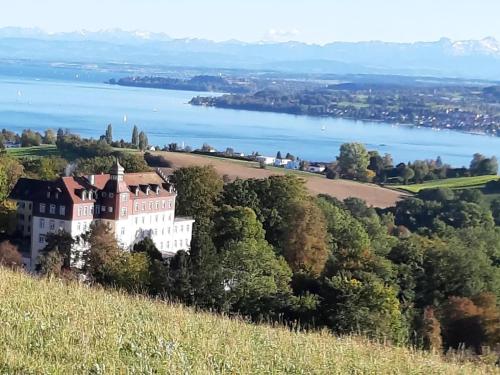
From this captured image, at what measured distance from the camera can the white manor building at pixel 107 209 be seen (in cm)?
2328

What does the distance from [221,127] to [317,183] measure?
6072cm

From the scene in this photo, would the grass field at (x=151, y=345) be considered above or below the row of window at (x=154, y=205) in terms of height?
above

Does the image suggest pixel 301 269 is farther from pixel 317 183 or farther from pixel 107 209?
pixel 317 183

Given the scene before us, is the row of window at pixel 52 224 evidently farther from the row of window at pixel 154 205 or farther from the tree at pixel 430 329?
the tree at pixel 430 329

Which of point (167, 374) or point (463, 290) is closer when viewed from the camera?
point (167, 374)

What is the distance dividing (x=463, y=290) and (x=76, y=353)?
17644 mm

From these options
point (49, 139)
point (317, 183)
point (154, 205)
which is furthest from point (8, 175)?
point (49, 139)

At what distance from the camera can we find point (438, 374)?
19.9 ft

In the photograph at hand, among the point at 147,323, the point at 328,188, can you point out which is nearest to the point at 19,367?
the point at 147,323

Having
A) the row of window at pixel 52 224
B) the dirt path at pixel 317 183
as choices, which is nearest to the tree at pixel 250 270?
the row of window at pixel 52 224

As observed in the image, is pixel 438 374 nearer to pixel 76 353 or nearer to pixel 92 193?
pixel 76 353

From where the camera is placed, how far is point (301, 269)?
22016 mm

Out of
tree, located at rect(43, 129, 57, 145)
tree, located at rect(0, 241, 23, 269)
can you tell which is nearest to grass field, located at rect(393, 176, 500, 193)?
tree, located at rect(43, 129, 57, 145)

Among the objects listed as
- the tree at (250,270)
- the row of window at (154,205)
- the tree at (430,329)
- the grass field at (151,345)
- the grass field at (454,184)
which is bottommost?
the grass field at (454,184)
